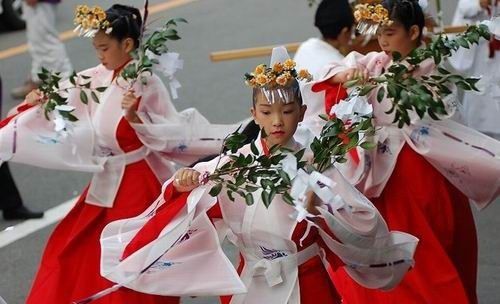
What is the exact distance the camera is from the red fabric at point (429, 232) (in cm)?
491

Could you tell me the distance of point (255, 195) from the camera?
405 cm

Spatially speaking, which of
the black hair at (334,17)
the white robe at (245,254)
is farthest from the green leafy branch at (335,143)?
the black hair at (334,17)

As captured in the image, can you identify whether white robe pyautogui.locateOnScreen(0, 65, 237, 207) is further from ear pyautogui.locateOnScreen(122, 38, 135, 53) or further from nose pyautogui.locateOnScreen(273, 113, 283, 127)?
nose pyautogui.locateOnScreen(273, 113, 283, 127)

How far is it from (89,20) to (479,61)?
10.8 feet

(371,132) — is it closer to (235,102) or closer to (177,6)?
(235,102)

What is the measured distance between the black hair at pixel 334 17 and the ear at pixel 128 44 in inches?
52.0

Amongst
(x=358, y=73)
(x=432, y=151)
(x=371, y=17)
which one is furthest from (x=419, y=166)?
(x=371, y=17)

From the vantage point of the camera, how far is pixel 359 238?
12.9 feet

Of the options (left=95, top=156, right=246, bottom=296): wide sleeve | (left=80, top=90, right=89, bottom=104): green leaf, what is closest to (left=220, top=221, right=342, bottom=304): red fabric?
(left=95, top=156, right=246, bottom=296): wide sleeve

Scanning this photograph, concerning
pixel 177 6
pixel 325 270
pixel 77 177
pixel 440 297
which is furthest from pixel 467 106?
pixel 177 6

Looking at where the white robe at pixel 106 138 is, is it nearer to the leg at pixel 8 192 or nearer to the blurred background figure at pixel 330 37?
the blurred background figure at pixel 330 37

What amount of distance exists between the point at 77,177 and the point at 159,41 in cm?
310

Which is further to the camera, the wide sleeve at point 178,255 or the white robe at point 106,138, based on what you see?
the white robe at point 106,138

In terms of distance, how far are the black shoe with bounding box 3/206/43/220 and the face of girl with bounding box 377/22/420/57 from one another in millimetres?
3033
